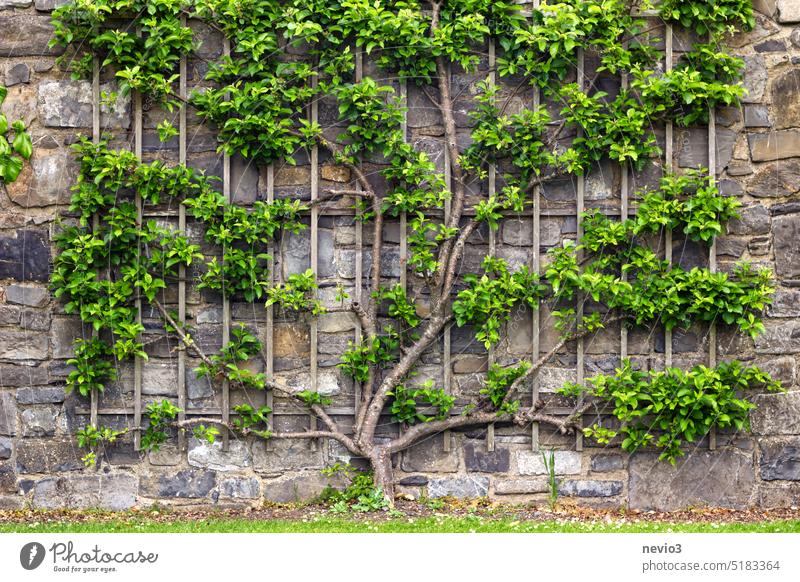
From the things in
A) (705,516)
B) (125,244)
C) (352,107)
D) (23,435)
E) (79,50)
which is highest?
(79,50)

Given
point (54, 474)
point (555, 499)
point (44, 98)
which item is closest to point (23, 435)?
point (54, 474)

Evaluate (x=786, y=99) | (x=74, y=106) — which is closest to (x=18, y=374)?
(x=74, y=106)

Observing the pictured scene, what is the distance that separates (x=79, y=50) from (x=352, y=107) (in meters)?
1.41

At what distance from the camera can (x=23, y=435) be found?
15.6ft

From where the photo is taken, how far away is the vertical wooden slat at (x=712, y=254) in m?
4.69

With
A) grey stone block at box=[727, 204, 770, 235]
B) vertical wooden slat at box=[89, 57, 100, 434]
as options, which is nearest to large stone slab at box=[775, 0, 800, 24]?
grey stone block at box=[727, 204, 770, 235]

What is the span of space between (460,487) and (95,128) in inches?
101

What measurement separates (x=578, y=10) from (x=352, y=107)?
1.22 m

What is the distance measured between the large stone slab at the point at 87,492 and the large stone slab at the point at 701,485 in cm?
254

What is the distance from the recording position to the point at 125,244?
4.70 meters

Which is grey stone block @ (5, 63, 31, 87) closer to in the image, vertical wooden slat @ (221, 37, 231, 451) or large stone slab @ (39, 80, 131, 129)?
large stone slab @ (39, 80, 131, 129)

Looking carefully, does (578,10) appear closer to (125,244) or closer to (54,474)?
(125,244)

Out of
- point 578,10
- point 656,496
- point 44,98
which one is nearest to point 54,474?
point 44,98

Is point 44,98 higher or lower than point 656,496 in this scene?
higher
